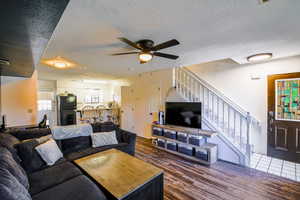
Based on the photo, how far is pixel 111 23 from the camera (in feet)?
5.28

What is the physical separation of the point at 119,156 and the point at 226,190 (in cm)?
182

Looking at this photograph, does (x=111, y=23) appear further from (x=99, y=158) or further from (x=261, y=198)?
(x=261, y=198)

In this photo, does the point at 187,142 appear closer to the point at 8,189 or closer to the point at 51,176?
the point at 51,176

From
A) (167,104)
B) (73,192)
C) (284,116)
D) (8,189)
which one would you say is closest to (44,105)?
(167,104)

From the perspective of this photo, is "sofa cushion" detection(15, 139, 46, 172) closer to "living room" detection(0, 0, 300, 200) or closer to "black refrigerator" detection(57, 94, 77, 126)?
"living room" detection(0, 0, 300, 200)

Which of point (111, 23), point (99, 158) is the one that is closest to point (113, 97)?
point (99, 158)

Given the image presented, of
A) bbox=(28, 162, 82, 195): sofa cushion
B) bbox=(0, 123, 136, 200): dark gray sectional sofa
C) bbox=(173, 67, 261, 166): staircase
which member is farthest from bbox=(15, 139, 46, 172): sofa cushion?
bbox=(173, 67, 261, 166): staircase

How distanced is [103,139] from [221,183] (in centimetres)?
246

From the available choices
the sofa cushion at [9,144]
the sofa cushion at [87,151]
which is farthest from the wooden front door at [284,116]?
the sofa cushion at [9,144]

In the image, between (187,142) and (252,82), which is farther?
(252,82)

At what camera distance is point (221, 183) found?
2.28m

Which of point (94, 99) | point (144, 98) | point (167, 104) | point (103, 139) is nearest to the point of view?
point (103, 139)

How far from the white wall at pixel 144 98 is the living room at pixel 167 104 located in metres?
0.05

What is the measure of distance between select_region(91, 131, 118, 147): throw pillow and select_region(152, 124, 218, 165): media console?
4.48 ft
